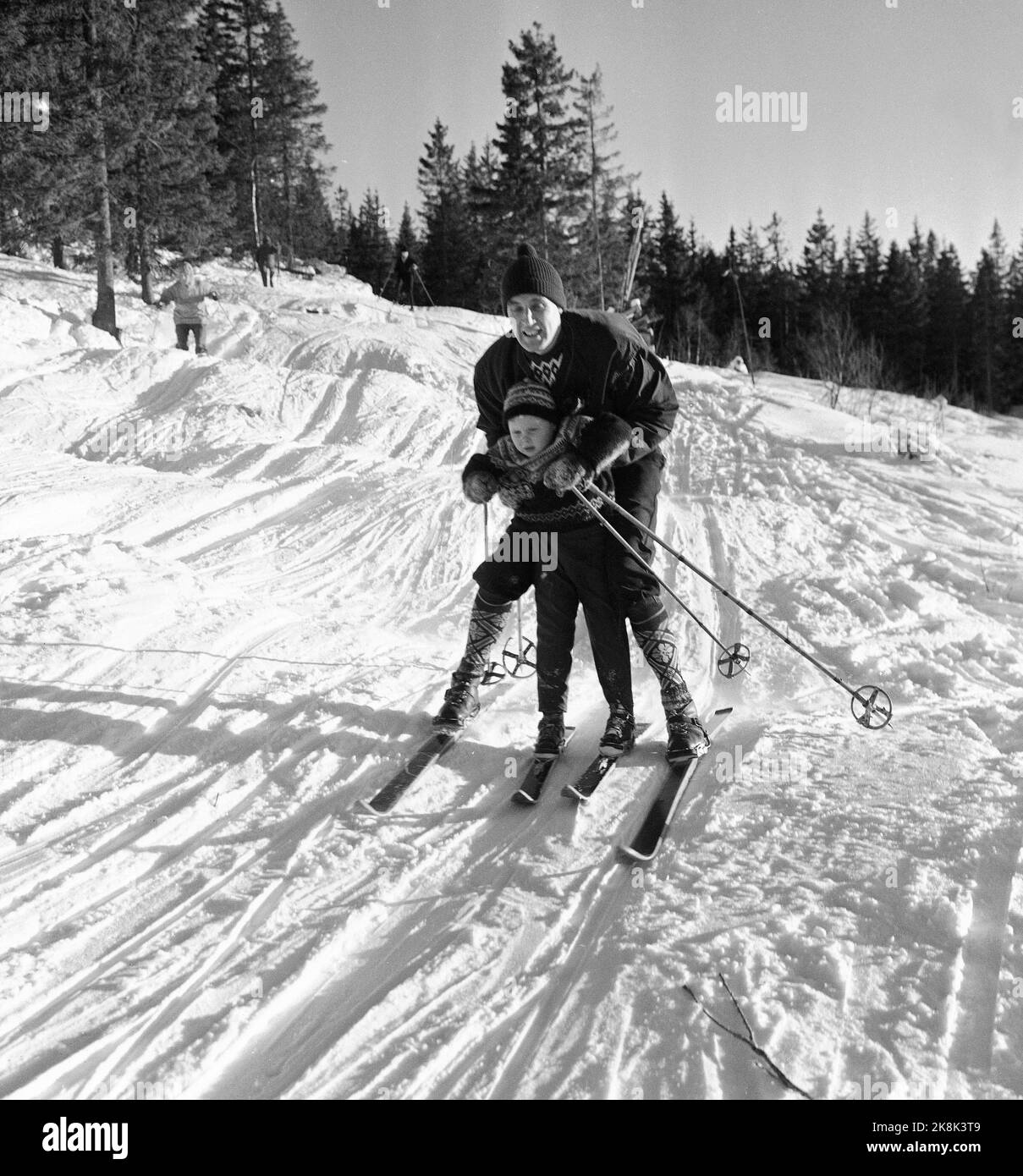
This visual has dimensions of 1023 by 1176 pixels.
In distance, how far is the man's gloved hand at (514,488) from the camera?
12.7 feet

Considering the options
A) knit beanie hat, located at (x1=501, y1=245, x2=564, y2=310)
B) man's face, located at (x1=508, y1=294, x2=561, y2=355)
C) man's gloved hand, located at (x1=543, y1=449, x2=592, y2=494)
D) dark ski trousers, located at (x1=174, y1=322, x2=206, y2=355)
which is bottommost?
man's gloved hand, located at (x1=543, y1=449, x2=592, y2=494)

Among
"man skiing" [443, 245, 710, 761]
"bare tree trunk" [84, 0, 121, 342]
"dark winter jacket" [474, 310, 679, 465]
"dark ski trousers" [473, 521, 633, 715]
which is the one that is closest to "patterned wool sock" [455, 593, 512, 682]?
"dark ski trousers" [473, 521, 633, 715]

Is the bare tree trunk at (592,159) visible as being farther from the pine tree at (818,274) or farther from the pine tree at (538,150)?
the pine tree at (818,274)

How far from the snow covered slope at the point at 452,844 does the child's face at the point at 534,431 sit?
1.50m

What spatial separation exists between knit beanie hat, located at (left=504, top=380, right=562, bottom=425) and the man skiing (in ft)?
0.12

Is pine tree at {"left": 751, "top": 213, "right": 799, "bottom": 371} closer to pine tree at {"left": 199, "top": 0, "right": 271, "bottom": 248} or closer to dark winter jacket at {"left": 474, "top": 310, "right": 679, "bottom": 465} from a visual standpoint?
pine tree at {"left": 199, "top": 0, "right": 271, "bottom": 248}

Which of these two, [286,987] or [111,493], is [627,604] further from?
[111,493]

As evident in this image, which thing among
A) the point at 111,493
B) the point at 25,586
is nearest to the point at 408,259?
the point at 111,493

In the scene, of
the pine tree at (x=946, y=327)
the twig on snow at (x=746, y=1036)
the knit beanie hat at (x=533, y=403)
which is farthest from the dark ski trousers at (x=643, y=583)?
the pine tree at (x=946, y=327)

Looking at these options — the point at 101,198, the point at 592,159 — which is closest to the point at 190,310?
the point at 101,198

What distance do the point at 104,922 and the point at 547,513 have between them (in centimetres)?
239

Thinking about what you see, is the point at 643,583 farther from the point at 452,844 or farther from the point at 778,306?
the point at 778,306

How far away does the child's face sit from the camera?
12.1 ft
